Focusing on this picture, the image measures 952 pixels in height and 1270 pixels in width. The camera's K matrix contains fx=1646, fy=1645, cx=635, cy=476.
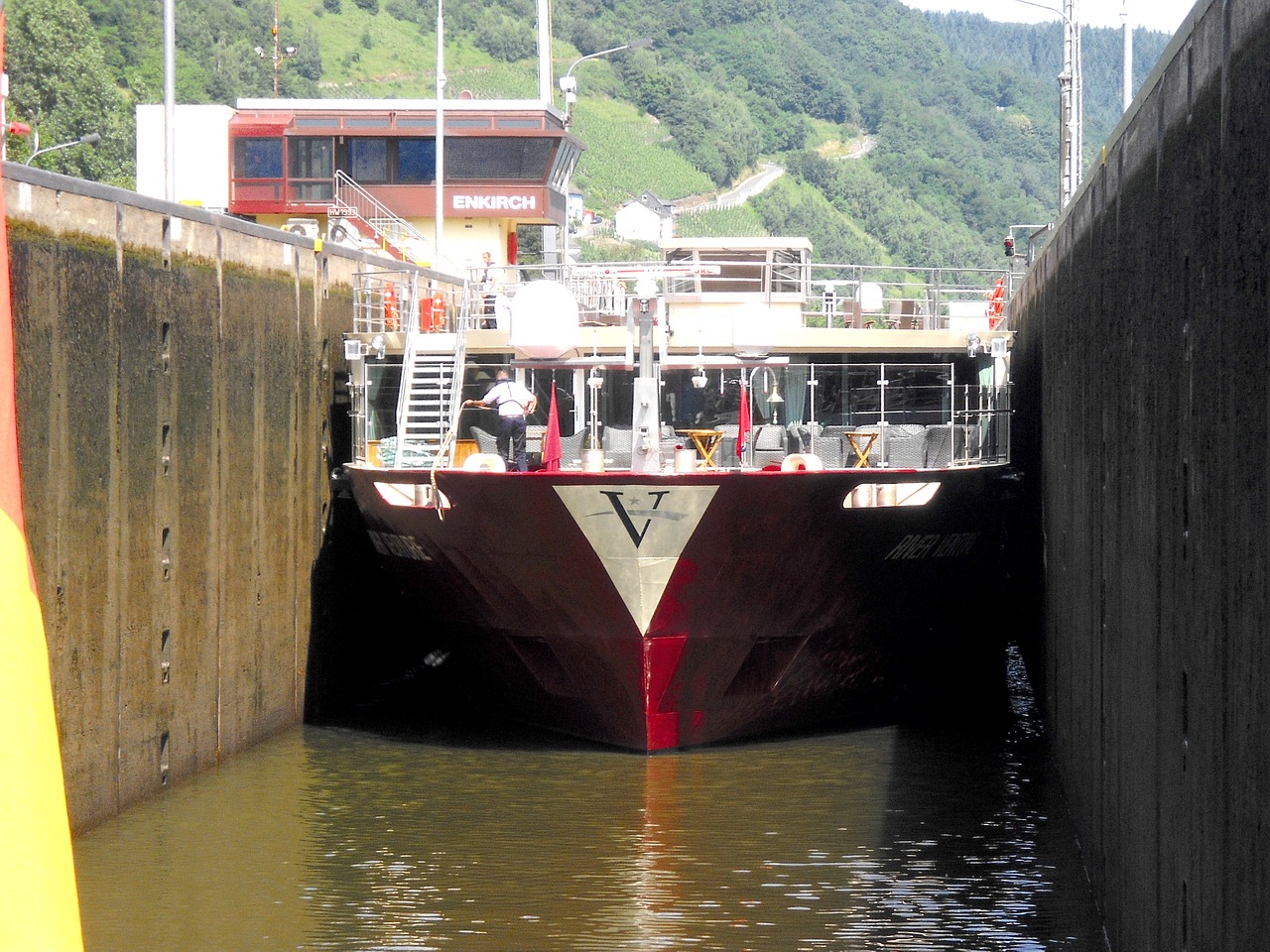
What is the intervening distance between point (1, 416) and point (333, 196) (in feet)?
115

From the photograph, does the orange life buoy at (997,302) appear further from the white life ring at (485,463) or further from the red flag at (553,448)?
the white life ring at (485,463)

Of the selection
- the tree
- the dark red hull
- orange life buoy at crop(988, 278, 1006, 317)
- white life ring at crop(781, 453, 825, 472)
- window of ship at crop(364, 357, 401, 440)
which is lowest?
the dark red hull

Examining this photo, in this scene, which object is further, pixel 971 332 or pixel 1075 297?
pixel 971 332

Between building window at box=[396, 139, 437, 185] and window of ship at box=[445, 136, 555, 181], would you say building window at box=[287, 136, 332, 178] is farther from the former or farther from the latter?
window of ship at box=[445, 136, 555, 181]

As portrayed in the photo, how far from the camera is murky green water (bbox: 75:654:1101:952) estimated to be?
955 centimetres

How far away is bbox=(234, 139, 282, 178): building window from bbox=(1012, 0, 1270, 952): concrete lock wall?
93.6 ft

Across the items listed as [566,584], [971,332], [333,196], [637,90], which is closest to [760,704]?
[566,584]

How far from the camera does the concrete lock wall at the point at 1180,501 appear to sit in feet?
14.1

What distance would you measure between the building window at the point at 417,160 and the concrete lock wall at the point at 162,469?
19.3m

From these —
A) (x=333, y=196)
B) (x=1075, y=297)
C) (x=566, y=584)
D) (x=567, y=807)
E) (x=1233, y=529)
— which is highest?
(x=333, y=196)

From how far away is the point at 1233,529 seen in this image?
454cm

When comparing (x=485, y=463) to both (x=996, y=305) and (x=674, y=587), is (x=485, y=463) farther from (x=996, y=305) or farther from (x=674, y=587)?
(x=996, y=305)

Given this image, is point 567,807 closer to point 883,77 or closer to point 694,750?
point 694,750

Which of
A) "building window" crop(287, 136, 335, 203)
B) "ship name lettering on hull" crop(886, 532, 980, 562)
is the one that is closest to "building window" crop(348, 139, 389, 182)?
"building window" crop(287, 136, 335, 203)
